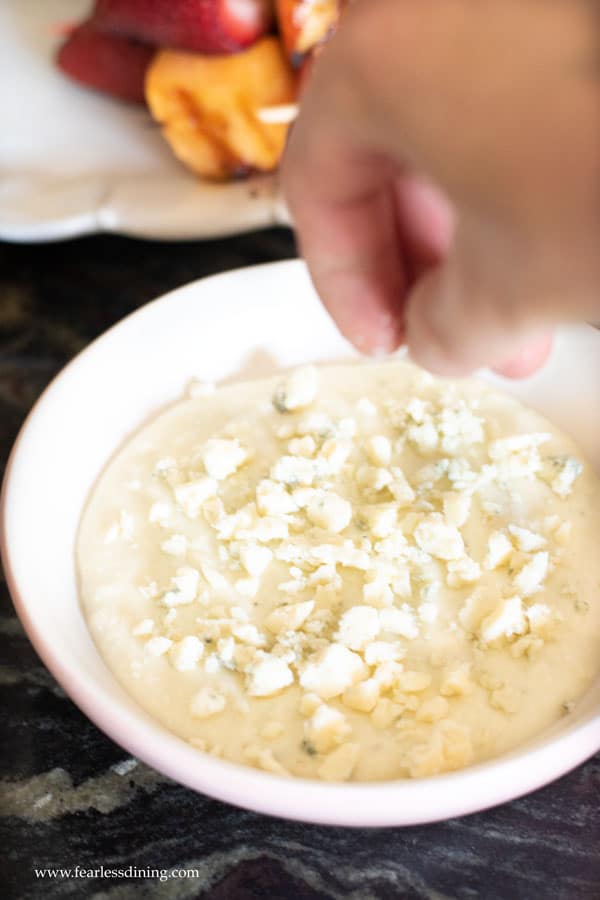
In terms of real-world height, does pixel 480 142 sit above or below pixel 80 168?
above

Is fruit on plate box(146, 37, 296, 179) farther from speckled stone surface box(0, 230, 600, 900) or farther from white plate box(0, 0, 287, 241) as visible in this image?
speckled stone surface box(0, 230, 600, 900)

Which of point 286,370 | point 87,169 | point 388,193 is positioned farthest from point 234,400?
point 87,169

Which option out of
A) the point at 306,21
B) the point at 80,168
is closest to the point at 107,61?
the point at 80,168

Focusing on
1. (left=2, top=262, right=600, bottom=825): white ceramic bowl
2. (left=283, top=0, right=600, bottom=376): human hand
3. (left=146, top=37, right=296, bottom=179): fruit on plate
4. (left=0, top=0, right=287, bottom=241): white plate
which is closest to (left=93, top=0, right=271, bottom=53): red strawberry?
(left=146, top=37, right=296, bottom=179): fruit on plate

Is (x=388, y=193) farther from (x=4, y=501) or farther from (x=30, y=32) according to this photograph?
(x=30, y=32)

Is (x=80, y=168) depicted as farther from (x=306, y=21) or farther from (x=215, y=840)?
(x=215, y=840)
